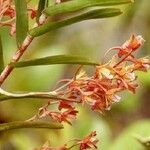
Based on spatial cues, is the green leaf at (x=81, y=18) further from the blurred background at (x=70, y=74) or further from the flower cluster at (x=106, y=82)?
the blurred background at (x=70, y=74)

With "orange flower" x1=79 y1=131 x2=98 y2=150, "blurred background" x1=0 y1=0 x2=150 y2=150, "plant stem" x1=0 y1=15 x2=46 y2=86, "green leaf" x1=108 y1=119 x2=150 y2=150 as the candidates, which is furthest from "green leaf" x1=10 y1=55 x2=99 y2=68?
"green leaf" x1=108 y1=119 x2=150 y2=150

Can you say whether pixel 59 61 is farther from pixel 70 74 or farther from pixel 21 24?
pixel 70 74

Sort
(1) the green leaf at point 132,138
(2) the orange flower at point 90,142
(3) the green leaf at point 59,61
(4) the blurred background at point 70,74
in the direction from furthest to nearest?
(4) the blurred background at point 70,74 < (1) the green leaf at point 132,138 < (2) the orange flower at point 90,142 < (3) the green leaf at point 59,61

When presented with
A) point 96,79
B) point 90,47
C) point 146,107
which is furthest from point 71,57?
point 146,107

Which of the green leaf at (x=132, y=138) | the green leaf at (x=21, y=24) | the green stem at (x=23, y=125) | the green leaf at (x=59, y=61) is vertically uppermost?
the green leaf at (x=21, y=24)

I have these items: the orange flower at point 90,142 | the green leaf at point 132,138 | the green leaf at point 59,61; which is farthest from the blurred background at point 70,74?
the green leaf at point 59,61

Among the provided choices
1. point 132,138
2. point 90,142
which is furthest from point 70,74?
point 90,142

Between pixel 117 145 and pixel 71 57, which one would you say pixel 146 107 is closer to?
pixel 117 145

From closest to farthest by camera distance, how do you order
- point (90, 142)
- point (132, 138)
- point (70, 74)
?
point (90, 142) → point (132, 138) → point (70, 74)
